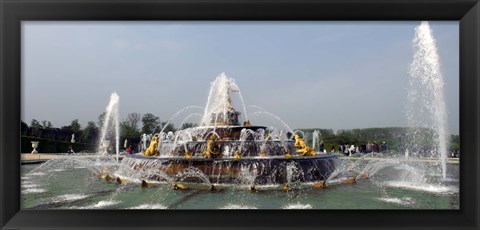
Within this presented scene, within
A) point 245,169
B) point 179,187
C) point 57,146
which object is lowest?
point 57,146

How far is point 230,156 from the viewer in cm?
1058

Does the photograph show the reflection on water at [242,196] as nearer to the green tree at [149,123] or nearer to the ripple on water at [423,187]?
the ripple on water at [423,187]

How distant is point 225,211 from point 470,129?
277 cm

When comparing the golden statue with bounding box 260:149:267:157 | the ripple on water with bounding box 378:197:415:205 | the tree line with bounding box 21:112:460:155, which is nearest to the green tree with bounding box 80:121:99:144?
the tree line with bounding box 21:112:460:155

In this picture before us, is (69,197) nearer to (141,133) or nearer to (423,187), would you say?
(423,187)

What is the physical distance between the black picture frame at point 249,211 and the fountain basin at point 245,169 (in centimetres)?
509

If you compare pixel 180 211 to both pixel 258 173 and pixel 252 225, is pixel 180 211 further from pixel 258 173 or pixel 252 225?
pixel 258 173

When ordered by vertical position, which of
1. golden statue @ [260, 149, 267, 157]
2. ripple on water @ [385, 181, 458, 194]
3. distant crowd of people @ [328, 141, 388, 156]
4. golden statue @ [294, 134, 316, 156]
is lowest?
distant crowd of people @ [328, 141, 388, 156]

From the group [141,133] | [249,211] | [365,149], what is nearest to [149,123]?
[141,133]

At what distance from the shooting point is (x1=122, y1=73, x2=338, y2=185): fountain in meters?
8.91

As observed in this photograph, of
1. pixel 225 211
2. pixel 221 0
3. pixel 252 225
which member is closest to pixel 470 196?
pixel 252 225

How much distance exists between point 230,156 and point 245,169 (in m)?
1.78

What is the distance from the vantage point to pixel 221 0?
11.4 ft

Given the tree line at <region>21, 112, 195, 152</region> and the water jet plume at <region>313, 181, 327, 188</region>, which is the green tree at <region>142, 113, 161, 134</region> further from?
the water jet plume at <region>313, 181, 327, 188</region>
